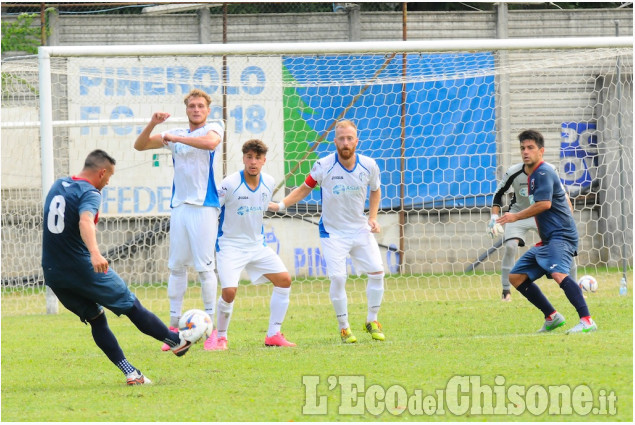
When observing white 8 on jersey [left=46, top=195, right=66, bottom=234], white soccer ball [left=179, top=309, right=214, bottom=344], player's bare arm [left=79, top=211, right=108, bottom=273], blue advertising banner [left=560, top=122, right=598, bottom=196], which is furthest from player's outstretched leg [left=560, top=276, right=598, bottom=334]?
blue advertising banner [left=560, top=122, right=598, bottom=196]

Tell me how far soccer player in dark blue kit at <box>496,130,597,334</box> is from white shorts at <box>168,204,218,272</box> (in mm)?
2539

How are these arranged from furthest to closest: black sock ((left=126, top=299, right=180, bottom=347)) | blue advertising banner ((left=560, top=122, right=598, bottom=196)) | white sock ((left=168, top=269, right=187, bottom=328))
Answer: blue advertising banner ((left=560, top=122, right=598, bottom=196))
white sock ((left=168, top=269, right=187, bottom=328))
black sock ((left=126, top=299, right=180, bottom=347))

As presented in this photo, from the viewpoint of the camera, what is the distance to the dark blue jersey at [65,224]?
619cm

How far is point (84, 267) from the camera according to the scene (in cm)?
628

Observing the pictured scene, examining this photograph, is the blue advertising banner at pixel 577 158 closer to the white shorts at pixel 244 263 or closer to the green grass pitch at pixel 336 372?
the green grass pitch at pixel 336 372

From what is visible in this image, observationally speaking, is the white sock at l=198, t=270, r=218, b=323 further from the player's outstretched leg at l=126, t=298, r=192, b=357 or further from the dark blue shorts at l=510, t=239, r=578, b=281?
the dark blue shorts at l=510, t=239, r=578, b=281

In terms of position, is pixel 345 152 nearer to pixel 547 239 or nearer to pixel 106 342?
pixel 547 239

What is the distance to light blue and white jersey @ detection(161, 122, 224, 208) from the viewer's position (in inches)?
333

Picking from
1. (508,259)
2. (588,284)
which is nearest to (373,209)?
(508,259)

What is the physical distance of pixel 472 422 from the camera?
485 centimetres

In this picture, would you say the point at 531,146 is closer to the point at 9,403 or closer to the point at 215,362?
the point at 215,362

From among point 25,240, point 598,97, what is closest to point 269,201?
point 25,240

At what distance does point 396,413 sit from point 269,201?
3952 millimetres

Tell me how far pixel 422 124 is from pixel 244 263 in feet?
32.0
